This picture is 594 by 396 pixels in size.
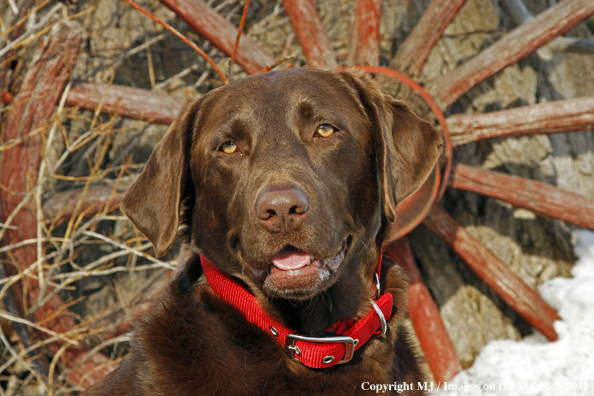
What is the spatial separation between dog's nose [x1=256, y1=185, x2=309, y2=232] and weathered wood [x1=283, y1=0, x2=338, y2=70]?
2.14m

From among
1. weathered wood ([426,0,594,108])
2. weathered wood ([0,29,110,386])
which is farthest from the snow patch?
weathered wood ([0,29,110,386])

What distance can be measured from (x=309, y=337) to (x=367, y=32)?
2441mm

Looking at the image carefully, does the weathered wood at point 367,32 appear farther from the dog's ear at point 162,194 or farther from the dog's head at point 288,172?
the dog's ear at point 162,194

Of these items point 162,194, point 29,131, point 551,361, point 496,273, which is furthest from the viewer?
point 496,273

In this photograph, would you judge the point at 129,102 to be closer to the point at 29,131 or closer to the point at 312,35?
the point at 29,131

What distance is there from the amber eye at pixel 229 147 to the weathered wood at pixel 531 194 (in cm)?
208

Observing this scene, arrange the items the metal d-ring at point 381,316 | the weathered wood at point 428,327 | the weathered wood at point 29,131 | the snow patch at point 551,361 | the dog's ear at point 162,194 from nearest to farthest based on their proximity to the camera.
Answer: the metal d-ring at point 381,316 < the dog's ear at point 162,194 < the weathered wood at point 29,131 < the snow patch at point 551,361 < the weathered wood at point 428,327

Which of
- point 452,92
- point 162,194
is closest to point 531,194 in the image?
point 452,92

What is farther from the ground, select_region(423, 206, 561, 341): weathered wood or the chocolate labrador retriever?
the chocolate labrador retriever

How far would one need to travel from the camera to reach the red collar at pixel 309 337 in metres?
1.77

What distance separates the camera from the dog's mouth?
5.82 feet

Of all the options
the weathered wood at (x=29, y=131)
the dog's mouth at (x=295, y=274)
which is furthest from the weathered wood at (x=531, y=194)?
the weathered wood at (x=29, y=131)

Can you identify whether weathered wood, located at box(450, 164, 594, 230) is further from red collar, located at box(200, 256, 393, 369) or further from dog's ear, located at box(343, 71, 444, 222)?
red collar, located at box(200, 256, 393, 369)

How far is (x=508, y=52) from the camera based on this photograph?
3.67 m
